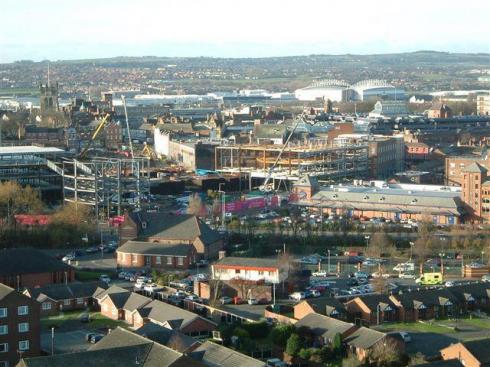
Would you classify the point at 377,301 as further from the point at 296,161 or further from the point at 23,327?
the point at 296,161

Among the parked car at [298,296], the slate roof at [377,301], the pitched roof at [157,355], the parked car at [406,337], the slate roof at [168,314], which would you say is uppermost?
the pitched roof at [157,355]

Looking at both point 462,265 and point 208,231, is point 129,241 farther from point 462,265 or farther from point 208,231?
point 462,265

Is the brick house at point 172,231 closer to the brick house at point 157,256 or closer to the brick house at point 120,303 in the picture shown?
the brick house at point 157,256

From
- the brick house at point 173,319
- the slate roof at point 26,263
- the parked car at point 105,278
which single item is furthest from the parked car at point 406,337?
the slate roof at point 26,263

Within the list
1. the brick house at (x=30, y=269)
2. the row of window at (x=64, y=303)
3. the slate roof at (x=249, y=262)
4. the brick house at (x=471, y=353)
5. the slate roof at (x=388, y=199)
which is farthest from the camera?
the slate roof at (x=388, y=199)

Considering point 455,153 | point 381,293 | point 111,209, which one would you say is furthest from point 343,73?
point 381,293

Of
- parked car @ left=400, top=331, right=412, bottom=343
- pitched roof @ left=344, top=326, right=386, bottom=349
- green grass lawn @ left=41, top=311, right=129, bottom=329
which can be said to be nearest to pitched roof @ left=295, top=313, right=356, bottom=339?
pitched roof @ left=344, top=326, right=386, bottom=349

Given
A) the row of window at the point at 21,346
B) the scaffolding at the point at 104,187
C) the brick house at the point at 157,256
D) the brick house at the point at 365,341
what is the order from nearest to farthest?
the brick house at the point at 365,341 < the row of window at the point at 21,346 < the brick house at the point at 157,256 < the scaffolding at the point at 104,187
